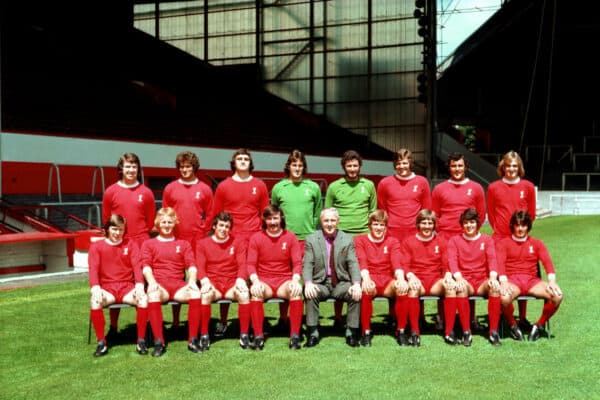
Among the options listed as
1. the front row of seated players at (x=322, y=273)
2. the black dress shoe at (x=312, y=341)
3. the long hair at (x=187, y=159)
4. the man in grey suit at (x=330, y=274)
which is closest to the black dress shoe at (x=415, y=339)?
the front row of seated players at (x=322, y=273)

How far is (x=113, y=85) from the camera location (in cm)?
2086

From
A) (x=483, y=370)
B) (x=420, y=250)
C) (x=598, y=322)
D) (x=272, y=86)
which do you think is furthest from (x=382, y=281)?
(x=272, y=86)

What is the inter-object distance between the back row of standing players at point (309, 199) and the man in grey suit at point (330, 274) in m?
0.58

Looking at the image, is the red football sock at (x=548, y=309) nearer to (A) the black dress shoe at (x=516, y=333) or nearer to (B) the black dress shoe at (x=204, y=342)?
(A) the black dress shoe at (x=516, y=333)

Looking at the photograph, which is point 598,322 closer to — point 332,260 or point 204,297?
point 332,260

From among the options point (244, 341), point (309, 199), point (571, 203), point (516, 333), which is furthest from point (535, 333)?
point (571, 203)

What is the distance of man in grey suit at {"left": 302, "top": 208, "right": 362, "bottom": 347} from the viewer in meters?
5.54

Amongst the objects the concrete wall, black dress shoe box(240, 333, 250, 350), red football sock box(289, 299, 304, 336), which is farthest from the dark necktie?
the concrete wall

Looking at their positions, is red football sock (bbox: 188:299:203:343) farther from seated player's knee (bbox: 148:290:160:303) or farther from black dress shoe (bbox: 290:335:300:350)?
black dress shoe (bbox: 290:335:300:350)

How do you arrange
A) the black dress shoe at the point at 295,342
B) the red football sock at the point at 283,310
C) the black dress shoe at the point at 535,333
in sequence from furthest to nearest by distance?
the red football sock at the point at 283,310, the black dress shoe at the point at 535,333, the black dress shoe at the point at 295,342

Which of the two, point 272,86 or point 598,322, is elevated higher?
point 272,86

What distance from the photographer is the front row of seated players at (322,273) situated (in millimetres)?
5438

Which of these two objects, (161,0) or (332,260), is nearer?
(332,260)

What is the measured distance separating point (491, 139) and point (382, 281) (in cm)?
2895
